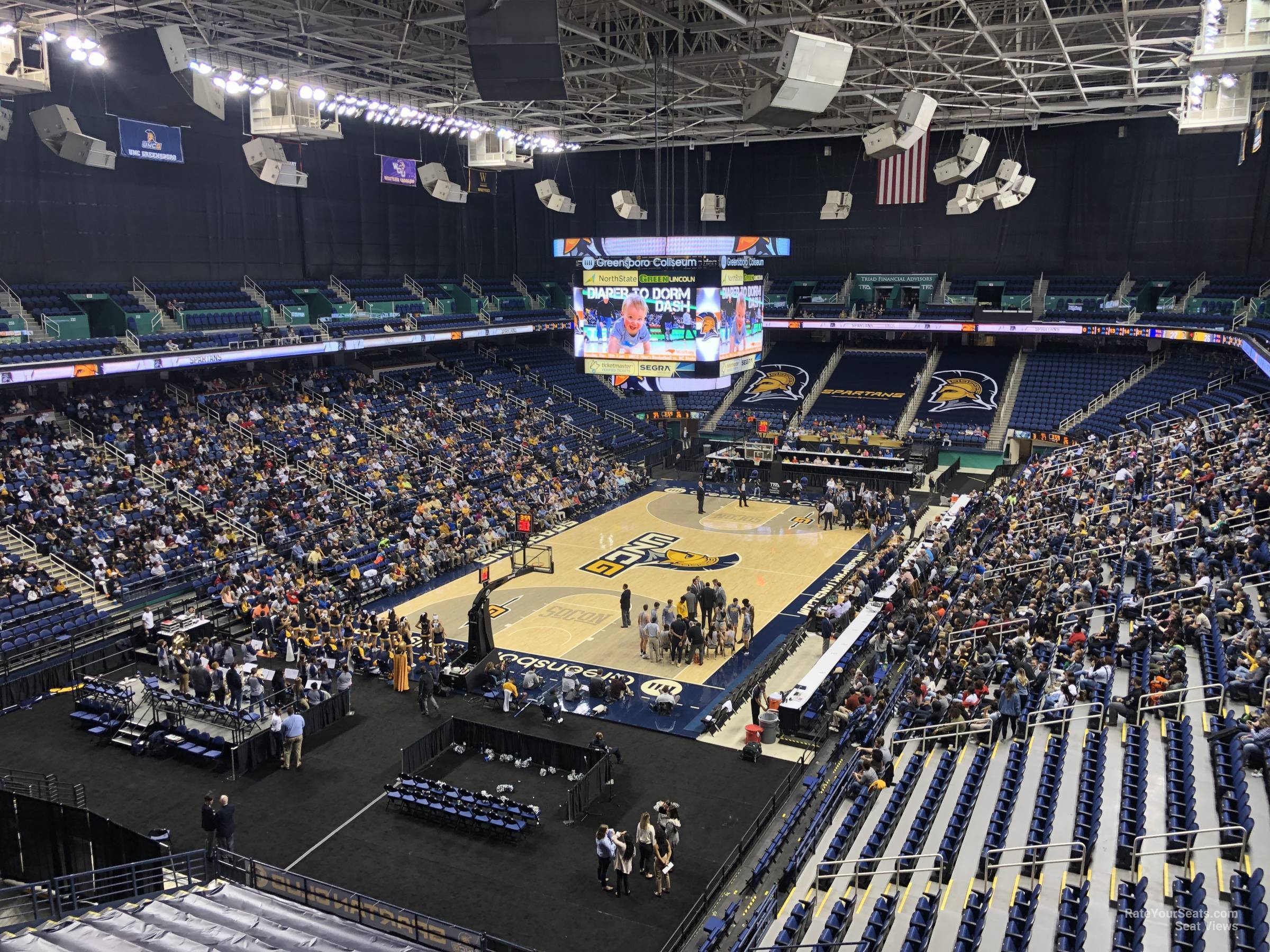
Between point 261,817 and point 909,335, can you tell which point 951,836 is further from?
point 909,335

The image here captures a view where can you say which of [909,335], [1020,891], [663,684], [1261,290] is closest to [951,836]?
[1020,891]

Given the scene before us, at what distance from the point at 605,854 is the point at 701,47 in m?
23.5

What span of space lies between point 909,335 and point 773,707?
3479 centimetres

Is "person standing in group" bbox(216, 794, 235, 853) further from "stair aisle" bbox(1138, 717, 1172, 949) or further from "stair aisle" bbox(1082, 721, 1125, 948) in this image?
"stair aisle" bbox(1138, 717, 1172, 949)

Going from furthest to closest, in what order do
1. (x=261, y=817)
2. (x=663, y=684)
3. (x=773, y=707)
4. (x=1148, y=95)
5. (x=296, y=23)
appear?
(x=1148, y=95), (x=296, y=23), (x=663, y=684), (x=773, y=707), (x=261, y=817)

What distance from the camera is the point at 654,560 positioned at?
95.7 ft

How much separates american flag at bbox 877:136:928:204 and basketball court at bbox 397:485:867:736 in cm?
1900

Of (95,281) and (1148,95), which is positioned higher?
(1148,95)

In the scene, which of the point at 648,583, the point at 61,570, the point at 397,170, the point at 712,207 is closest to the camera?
the point at 61,570

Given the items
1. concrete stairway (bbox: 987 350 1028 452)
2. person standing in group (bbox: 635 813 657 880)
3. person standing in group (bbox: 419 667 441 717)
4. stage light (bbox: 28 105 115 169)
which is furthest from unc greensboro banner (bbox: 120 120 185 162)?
concrete stairway (bbox: 987 350 1028 452)

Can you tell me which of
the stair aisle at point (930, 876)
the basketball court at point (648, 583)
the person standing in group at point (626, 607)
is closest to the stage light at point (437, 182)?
the basketball court at point (648, 583)

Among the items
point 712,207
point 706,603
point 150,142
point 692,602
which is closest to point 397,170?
point 150,142

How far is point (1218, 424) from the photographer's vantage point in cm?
2936

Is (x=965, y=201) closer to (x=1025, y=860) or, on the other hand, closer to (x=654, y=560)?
(x=654, y=560)
